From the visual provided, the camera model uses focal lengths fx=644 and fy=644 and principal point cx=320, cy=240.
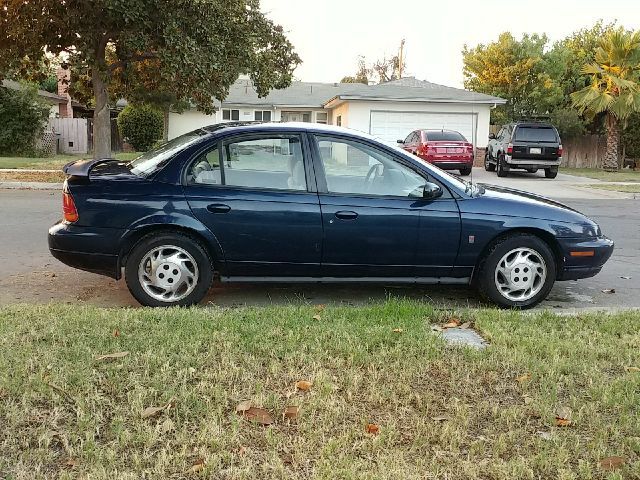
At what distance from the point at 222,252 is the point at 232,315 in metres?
0.76

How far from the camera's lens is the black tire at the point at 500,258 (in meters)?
5.71

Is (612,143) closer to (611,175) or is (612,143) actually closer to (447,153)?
(611,175)

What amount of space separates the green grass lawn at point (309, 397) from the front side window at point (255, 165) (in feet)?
4.17

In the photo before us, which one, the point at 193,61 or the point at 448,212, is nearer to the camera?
the point at 448,212

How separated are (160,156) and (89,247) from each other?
1034 mm

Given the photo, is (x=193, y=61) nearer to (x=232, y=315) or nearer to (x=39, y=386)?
(x=232, y=315)

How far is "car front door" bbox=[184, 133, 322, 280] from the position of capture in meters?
5.47

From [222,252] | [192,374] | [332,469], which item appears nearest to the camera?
[332,469]

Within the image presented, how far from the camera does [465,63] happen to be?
122ft

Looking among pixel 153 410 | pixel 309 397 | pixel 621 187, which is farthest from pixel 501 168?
pixel 153 410

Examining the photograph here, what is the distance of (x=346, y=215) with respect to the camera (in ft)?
18.1

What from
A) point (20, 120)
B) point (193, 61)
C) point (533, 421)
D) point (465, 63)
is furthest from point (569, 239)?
point (465, 63)

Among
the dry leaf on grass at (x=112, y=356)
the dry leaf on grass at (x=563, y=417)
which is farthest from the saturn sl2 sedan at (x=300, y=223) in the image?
the dry leaf on grass at (x=563, y=417)

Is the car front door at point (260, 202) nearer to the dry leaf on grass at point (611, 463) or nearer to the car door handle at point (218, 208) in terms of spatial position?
the car door handle at point (218, 208)
